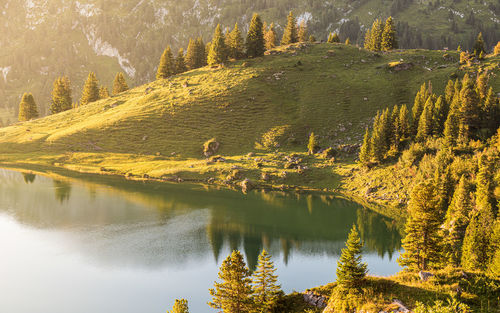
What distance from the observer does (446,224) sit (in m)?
57.9

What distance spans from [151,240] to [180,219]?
1282cm

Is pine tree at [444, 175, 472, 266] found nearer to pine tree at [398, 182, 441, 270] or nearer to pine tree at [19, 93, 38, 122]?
pine tree at [398, 182, 441, 270]

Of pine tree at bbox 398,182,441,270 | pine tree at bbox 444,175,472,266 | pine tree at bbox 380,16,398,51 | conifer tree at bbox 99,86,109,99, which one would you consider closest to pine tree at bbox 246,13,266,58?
pine tree at bbox 380,16,398,51

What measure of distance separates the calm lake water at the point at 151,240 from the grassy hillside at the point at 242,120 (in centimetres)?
1639

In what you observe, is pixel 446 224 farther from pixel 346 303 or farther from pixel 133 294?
pixel 133 294

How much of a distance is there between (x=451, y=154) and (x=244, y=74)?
97171 mm

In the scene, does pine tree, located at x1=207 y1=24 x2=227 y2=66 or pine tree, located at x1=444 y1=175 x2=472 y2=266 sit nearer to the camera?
pine tree, located at x1=444 y1=175 x2=472 y2=266

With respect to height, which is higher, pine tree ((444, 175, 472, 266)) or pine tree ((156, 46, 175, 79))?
pine tree ((156, 46, 175, 79))

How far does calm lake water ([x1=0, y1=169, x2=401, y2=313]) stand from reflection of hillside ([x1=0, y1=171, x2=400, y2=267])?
210 mm

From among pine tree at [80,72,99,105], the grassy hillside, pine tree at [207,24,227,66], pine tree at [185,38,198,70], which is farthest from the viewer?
pine tree at [185,38,198,70]

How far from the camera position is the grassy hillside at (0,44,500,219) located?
106 meters

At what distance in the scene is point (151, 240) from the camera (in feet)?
184

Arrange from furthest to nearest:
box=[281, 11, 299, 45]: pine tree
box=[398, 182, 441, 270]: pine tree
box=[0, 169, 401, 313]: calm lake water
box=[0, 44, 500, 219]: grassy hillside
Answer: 1. box=[281, 11, 299, 45]: pine tree
2. box=[0, 44, 500, 219]: grassy hillside
3. box=[0, 169, 401, 313]: calm lake water
4. box=[398, 182, 441, 270]: pine tree

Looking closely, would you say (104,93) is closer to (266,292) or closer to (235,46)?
(235,46)
